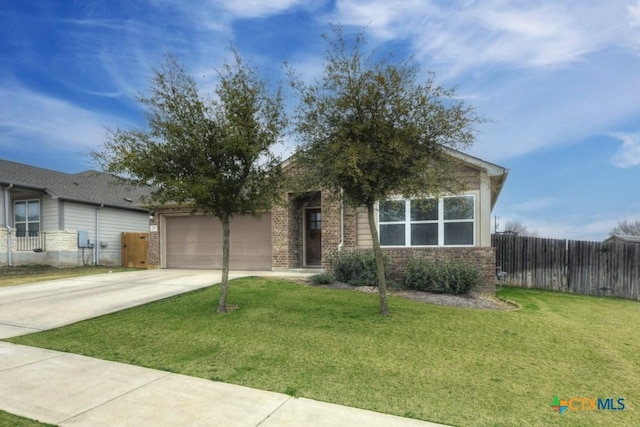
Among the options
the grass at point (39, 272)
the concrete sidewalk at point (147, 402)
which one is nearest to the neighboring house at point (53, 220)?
the grass at point (39, 272)

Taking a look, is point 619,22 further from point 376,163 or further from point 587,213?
point 587,213

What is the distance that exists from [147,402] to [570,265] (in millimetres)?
14164

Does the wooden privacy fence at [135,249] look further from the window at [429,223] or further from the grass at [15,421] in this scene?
the grass at [15,421]

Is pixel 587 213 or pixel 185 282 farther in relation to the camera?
pixel 587 213

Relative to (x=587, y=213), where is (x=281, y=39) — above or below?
above

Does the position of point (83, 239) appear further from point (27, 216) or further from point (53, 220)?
point (27, 216)

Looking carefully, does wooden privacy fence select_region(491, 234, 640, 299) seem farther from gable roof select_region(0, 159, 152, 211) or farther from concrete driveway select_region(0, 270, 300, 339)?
gable roof select_region(0, 159, 152, 211)

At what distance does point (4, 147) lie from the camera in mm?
22484

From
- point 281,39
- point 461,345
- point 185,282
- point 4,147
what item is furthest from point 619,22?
point 4,147

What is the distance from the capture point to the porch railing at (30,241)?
17.8 metres

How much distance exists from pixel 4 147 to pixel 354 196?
24.7 meters

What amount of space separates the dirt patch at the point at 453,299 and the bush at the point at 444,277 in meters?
0.30

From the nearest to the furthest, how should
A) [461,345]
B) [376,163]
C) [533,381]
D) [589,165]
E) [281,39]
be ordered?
[533,381] < [461,345] < [376,163] < [281,39] < [589,165]

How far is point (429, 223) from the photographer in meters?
11.7
